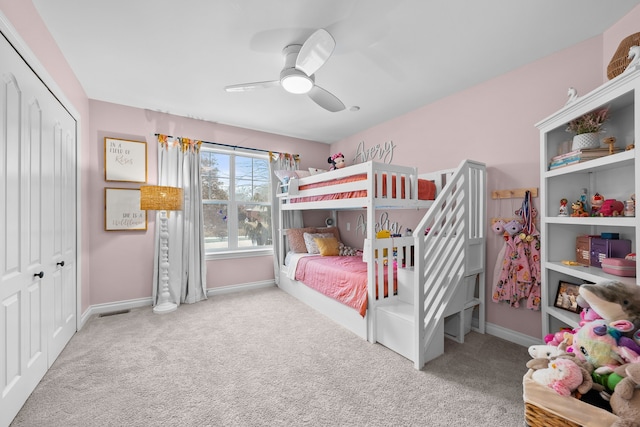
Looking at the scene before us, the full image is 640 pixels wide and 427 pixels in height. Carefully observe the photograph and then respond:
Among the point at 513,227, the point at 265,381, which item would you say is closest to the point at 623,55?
the point at 513,227

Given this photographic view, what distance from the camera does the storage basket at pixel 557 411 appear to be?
80 cm

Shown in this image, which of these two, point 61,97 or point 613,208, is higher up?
point 61,97

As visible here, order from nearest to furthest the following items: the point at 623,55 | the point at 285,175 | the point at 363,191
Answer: the point at 623,55 → the point at 363,191 → the point at 285,175

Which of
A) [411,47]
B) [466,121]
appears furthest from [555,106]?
[411,47]

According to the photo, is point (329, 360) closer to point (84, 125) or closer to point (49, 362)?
point (49, 362)

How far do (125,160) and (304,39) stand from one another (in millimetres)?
2680

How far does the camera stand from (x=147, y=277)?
3.50 meters

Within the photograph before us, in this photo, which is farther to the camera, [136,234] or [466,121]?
[136,234]

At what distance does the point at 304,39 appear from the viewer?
2092mm

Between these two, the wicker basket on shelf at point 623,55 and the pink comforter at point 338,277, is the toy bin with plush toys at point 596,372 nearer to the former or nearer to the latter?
the wicker basket on shelf at point 623,55

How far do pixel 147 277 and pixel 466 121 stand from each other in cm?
426

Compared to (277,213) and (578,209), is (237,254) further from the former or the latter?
(578,209)

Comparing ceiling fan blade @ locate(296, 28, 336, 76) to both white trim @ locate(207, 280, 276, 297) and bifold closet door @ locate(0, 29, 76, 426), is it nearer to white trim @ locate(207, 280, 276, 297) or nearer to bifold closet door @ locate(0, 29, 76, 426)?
bifold closet door @ locate(0, 29, 76, 426)

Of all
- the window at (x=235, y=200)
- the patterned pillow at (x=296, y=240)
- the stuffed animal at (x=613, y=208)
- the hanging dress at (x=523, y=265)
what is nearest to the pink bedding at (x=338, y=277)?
the patterned pillow at (x=296, y=240)
